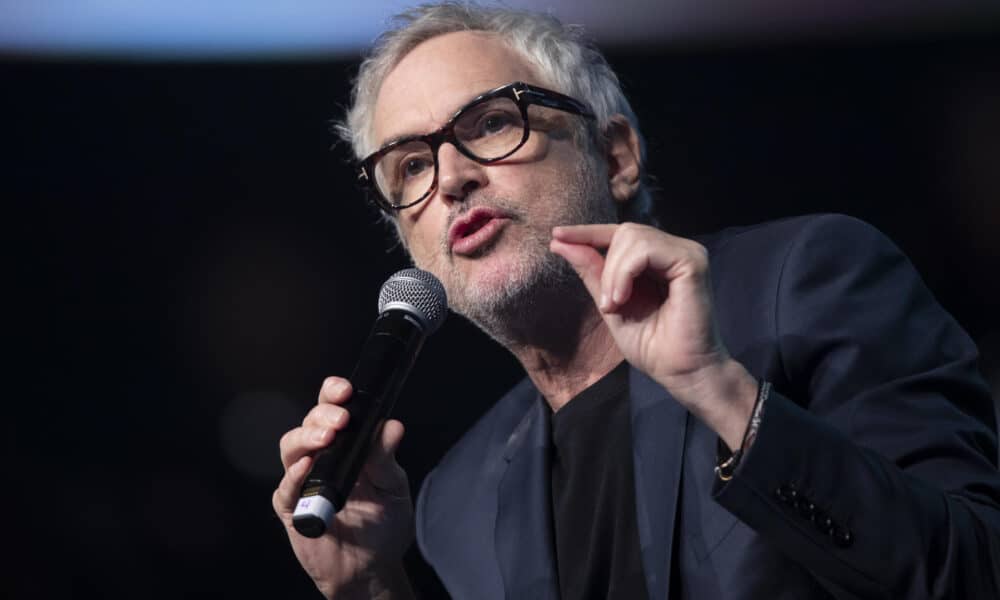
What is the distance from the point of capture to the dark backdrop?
2.43 m

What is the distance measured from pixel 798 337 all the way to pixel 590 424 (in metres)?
0.55

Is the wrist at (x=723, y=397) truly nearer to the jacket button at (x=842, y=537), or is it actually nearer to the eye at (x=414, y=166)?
the jacket button at (x=842, y=537)

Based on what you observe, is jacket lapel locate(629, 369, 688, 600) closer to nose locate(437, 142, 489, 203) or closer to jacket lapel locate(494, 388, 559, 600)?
jacket lapel locate(494, 388, 559, 600)

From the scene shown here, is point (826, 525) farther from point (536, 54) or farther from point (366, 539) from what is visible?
point (536, 54)

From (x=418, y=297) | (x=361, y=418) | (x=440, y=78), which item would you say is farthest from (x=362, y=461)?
(x=440, y=78)

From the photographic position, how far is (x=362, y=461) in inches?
49.4

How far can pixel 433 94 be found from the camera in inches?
74.5

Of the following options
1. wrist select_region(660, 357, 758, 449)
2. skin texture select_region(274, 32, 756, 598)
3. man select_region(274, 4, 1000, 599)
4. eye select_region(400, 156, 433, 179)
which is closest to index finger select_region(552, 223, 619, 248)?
man select_region(274, 4, 1000, 599)

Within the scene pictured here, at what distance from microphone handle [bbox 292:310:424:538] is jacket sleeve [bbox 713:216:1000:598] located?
1.55 feet

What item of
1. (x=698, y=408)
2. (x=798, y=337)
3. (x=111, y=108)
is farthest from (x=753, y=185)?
(x=111, y=108)

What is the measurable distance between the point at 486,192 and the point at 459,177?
6 cm

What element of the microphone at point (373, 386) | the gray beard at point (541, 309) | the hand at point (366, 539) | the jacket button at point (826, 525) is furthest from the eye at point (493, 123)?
the jacket button at point (826, 525)

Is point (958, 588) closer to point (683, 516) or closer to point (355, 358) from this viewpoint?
point (683, 516)

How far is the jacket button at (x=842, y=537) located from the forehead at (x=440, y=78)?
1.11 m
